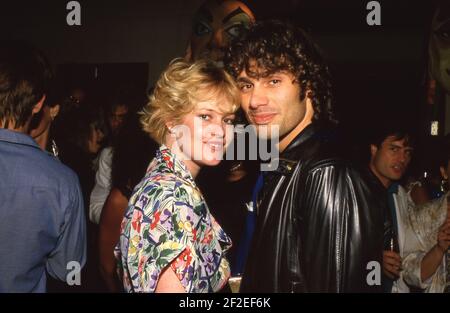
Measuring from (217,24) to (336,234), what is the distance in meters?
2.41

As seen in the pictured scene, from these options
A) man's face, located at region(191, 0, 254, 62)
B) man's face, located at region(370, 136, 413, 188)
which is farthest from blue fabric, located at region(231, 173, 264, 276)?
man's face, located at region(191, 0, 254, 62)

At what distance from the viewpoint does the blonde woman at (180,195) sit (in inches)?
49.9

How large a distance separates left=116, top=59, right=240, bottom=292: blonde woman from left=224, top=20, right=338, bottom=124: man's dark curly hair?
0.63 feet

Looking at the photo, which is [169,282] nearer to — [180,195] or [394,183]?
[180,195]

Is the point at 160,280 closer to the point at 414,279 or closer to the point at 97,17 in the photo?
the point at 414,279

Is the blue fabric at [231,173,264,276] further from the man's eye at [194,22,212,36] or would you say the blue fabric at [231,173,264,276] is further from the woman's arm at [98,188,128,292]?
the man's eye at [194,22,212,36]

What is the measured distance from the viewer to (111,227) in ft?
7.45

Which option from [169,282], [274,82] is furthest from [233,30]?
[169,282]

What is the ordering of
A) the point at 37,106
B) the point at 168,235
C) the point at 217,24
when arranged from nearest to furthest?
the point at 168,235 → the point at 37,106 → the point at 217,24

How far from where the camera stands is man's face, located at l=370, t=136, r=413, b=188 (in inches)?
113

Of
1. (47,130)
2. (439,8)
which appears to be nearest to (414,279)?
(47,130)

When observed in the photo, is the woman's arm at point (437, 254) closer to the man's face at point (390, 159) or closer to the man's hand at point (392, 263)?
the man's hand at point (392, 263)

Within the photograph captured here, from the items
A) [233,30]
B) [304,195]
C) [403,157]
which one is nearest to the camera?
[304,195]

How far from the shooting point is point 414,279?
249cm
